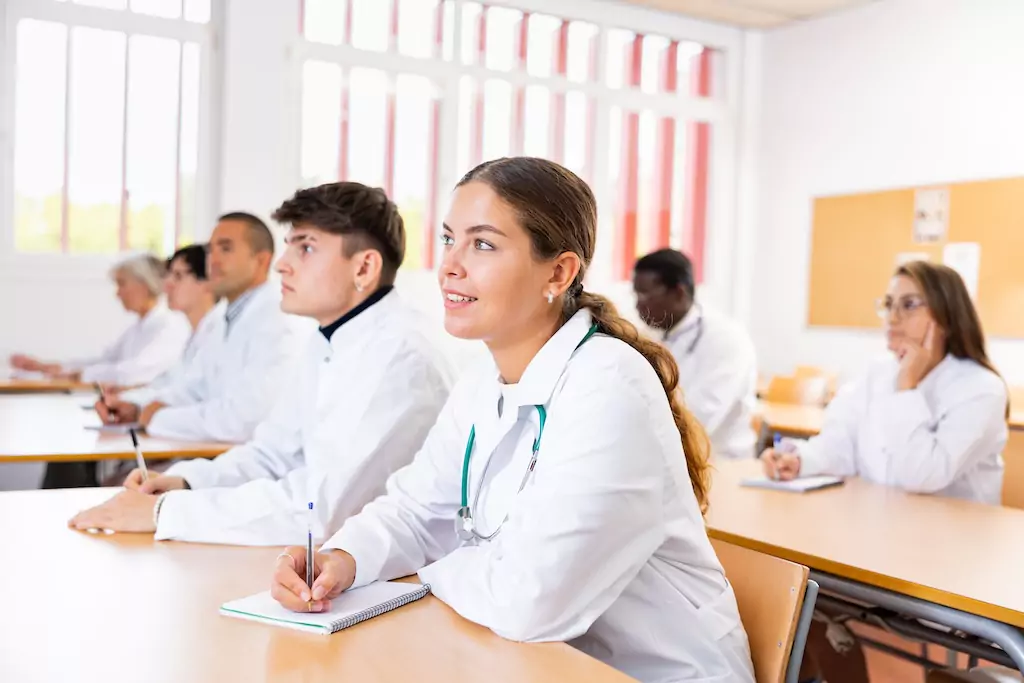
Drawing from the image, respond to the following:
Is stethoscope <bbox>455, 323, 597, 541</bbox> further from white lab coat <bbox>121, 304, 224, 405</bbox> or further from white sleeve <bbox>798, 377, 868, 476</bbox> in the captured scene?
white lab coat <bbox>121, 304, 224, 405</bbox>

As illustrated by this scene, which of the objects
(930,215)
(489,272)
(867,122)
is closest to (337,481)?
(489,272)

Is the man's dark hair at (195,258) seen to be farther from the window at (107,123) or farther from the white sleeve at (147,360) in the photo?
the window at (107,123)

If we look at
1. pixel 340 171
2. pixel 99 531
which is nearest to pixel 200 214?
pixel 340 171

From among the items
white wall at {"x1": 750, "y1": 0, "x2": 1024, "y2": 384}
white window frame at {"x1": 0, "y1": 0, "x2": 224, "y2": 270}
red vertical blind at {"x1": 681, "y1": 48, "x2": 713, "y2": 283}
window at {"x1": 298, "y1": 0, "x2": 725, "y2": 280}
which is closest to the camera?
white window frame at {"x1": 0, "y1": 0, "x2": 224, "y2": 270}

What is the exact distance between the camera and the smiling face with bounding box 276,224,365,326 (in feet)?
8.09

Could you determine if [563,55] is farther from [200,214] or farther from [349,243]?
[349,243]

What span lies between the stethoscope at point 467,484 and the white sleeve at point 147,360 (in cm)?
438

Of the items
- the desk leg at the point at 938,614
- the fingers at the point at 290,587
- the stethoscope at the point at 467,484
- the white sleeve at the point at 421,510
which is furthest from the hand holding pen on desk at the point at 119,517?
the desk leg at the point at 938,614

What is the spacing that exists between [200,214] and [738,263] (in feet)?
15.5

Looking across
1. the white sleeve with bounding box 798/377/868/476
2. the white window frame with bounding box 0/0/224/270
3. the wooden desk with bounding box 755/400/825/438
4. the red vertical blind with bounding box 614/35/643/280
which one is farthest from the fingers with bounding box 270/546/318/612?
the red vertical blind with bounding box 614/35/643/280

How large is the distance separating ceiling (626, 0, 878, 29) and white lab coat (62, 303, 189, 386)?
457 centimetres

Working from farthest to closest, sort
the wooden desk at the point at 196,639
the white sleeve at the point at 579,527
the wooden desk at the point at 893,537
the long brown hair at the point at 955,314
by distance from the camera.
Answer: the long brown hair at the point at 955,314
the wooden desk at the point at 893,537
the white sleeve at the point at 579,527
the wooden desk at the point at 196,639

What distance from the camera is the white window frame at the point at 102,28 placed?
6223mm

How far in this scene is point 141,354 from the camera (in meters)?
5.82
